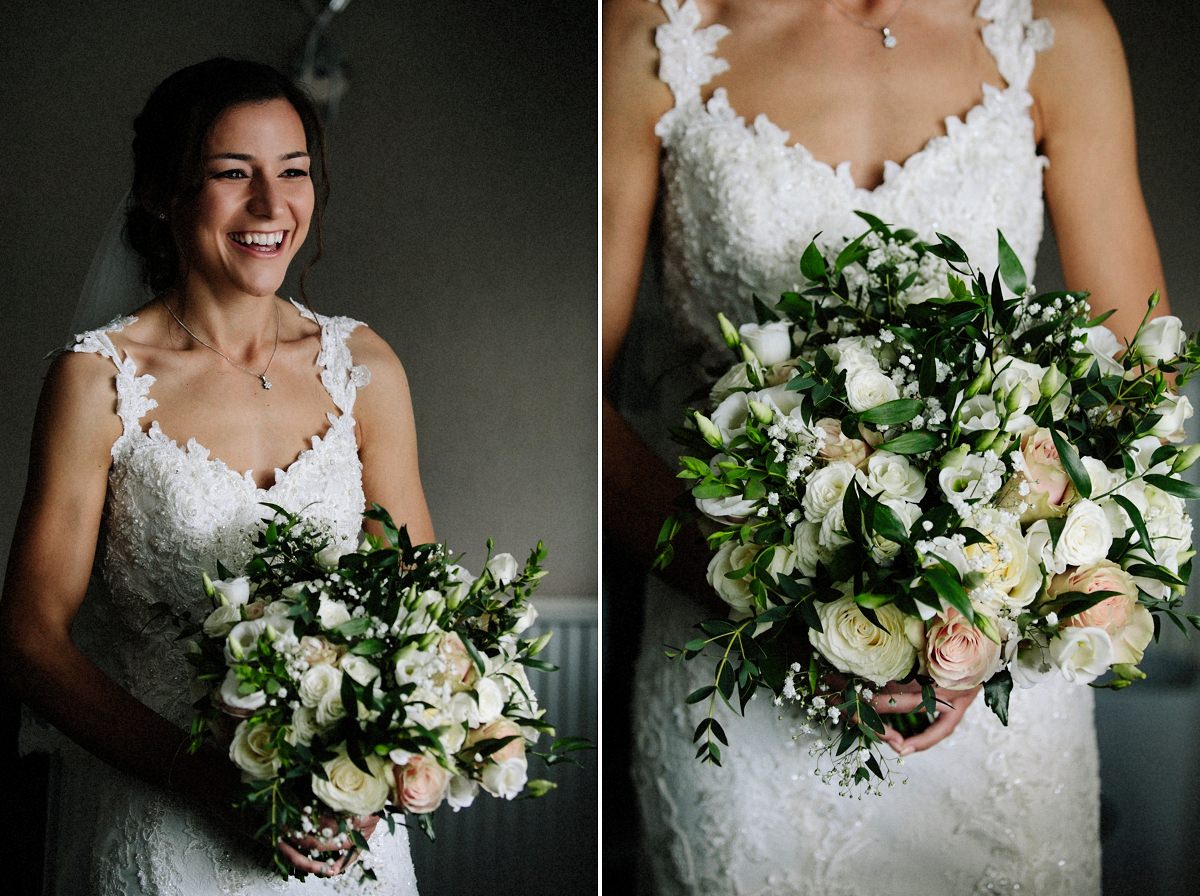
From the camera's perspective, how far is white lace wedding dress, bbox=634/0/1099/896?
6.23 ft

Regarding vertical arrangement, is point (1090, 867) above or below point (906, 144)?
below

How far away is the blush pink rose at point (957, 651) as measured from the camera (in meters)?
1.47

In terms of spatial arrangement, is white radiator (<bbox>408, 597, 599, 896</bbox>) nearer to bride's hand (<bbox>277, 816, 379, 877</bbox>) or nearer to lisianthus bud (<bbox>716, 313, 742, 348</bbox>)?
bride's hand (<bbox>277, 816, 379, 877</bbox>)

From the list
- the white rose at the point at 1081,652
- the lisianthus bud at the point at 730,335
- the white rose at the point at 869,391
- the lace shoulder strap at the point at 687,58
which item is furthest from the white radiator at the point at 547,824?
the lace shoulder strap at the point at 687,58

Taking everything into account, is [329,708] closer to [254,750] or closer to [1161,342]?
[254,750]

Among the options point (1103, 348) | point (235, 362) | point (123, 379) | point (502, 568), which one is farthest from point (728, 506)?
point (123, 379)

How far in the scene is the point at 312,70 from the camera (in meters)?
1.76

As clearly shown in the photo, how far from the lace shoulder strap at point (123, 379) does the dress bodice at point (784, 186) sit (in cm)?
90

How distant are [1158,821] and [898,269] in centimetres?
112

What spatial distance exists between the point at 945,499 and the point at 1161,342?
1.45 ft

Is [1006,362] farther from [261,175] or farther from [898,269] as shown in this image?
[261,175]

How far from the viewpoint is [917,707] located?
5.51ft

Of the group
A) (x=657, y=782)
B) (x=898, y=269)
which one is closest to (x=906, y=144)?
(x=898, y=269)

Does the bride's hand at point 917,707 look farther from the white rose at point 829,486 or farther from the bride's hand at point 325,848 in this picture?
the bride's hand at point 325,848
